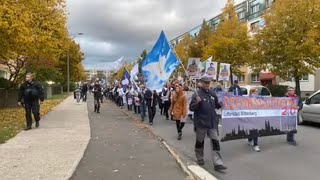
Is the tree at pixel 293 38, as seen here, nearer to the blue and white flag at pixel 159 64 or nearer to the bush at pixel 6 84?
the blue and white flag at pixel 159 64

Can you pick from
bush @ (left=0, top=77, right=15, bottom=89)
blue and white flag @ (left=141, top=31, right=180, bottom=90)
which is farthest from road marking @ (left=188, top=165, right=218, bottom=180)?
bush @ (left=0, top=77, right=15, bottom=89)

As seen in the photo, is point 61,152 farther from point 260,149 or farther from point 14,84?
point 14,84

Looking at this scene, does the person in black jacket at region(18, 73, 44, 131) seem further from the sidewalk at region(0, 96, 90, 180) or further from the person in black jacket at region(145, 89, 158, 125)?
the person in black jacket at region(145, 89, 158, 125)

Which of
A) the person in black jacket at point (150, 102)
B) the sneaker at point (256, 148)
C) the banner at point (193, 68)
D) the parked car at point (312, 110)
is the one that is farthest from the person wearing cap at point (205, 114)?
the banner at point (193, 68)

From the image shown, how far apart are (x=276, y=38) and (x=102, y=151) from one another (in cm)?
2208

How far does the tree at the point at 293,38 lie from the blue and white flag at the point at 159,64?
47.2 feet

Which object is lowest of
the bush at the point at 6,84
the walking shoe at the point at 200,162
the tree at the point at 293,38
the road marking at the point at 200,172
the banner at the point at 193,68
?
the road marking at the point at 200,172

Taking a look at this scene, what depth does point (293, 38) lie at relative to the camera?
29.7 metres

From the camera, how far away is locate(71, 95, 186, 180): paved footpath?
8.06 m

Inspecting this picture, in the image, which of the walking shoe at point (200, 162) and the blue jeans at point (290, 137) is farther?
the blue jeans at point (290, 137)

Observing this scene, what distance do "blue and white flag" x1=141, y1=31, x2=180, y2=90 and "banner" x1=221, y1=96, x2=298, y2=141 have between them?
16.8 ft

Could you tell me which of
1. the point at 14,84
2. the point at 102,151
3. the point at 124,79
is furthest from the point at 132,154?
the point at 14,84

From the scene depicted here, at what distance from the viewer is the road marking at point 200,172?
778 centimetres

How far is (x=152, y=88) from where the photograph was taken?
17484 millimetres
